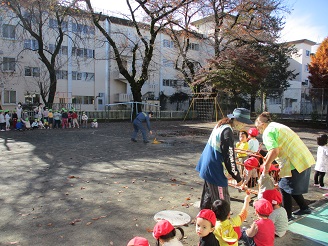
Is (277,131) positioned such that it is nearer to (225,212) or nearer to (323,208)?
(225,212)

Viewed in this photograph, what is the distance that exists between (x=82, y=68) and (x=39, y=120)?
1646 centimetres

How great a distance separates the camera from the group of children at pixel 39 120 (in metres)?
18.1

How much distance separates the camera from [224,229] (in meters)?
2.96

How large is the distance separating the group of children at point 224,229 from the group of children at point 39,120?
18.0m

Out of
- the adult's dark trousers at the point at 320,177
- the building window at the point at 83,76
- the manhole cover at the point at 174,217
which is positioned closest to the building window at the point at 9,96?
the building window at the point at 83,76

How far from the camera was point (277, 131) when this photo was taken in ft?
13.2

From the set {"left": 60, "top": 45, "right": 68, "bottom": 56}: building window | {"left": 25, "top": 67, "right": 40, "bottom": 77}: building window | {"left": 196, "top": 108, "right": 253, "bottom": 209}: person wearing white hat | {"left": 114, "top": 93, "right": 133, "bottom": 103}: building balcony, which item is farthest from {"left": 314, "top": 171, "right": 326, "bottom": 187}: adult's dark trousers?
{"left": 60, "top": 45, "right": 68, "bottom": 56}: building window

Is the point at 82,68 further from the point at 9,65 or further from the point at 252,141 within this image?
the point at 252,141

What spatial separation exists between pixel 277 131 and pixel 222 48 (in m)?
23.6

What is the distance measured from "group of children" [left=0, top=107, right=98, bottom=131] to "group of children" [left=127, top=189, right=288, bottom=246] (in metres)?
18.0

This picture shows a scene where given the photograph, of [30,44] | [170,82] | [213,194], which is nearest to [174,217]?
[213,194]

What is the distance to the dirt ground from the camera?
12.7 ft

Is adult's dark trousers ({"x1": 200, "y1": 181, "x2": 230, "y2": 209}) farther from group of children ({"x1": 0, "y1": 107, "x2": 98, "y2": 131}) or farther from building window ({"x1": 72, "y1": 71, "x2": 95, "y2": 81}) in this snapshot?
building window ({"x1": 72, "y1": 71, "x2": 95, "y2": 81})

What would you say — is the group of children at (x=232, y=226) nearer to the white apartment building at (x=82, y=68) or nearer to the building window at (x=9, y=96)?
the white apartment building at (x=82, y=68)
